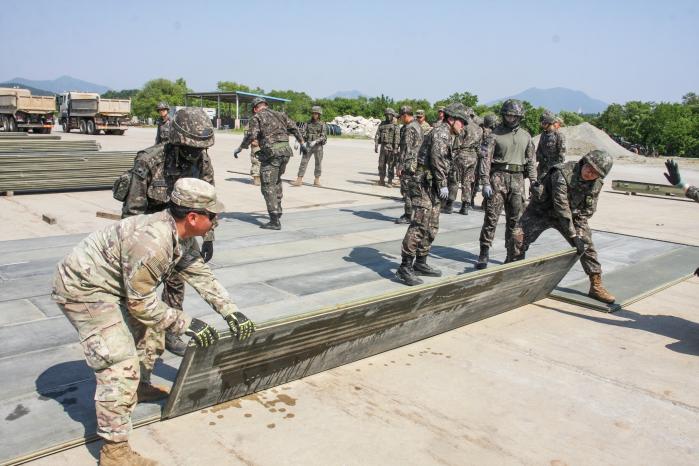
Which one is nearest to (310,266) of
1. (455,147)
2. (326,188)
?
(455,147)

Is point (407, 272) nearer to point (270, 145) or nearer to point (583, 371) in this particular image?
point (583, 371)

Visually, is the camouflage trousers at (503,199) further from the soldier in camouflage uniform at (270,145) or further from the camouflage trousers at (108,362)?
the camouflage trousers at (108,362)


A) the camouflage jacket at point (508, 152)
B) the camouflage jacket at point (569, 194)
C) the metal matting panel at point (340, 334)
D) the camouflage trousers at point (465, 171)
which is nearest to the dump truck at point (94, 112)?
the camouflage trousers at point (465, 171)

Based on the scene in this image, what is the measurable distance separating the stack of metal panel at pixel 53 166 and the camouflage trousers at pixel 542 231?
982 centimetres

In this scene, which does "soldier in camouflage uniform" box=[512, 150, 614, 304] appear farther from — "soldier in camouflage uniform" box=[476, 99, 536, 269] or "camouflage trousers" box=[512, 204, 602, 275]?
"soldier in camouflage uniform" box=[476, 99, 536, 269]

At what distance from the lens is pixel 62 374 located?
407 cm

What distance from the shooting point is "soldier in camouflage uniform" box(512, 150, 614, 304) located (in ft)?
19.6

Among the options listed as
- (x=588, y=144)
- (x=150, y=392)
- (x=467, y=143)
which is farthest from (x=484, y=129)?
(x=588, y=144)

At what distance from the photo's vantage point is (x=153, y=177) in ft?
14.2

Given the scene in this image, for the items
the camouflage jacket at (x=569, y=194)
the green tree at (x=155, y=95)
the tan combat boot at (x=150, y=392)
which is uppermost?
the green tree at (x=155, y=95)

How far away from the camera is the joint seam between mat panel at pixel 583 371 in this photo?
4.18m

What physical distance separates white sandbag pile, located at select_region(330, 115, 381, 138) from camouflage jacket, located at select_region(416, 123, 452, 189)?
150 feet

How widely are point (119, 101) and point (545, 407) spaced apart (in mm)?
32565

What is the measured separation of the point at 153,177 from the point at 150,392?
157cm
